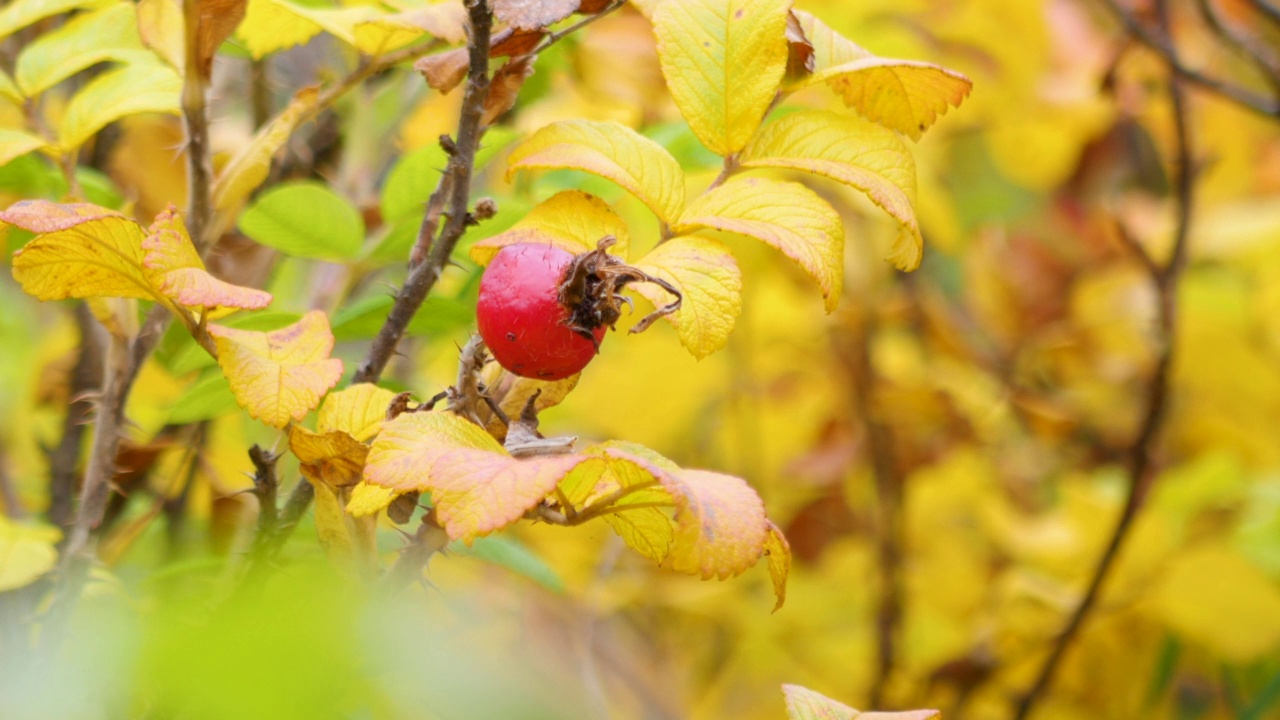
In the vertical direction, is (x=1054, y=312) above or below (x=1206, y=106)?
below

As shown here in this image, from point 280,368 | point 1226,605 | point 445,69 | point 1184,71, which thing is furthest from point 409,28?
point 1226,605

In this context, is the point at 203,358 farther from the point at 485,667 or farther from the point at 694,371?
the point at 694,371

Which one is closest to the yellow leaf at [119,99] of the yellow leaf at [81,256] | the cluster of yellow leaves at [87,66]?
the cluster of yellow leaves at [87,66]

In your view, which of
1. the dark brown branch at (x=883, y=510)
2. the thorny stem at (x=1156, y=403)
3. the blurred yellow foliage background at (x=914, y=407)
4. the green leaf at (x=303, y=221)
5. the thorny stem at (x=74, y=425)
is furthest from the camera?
the dark brown branch at (x=883, y=510)

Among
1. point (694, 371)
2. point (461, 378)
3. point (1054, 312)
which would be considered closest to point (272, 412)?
point (461, 378)

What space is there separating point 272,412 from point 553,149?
130 millimetres

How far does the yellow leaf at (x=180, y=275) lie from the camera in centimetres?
36

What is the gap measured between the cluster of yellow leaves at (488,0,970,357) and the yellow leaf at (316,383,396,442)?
6 cm

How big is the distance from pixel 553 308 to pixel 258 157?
174 millimetres

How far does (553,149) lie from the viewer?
400 millimetres

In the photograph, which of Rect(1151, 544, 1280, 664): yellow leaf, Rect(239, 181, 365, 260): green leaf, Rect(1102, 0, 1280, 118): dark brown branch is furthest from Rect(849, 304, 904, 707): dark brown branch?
Rect(239, 181, 365, 260): green leaf

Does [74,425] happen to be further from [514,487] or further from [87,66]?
[514,487]

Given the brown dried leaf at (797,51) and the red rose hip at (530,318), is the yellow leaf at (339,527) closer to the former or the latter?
the red rose hip at (530,318)

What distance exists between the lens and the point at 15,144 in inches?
17.3
